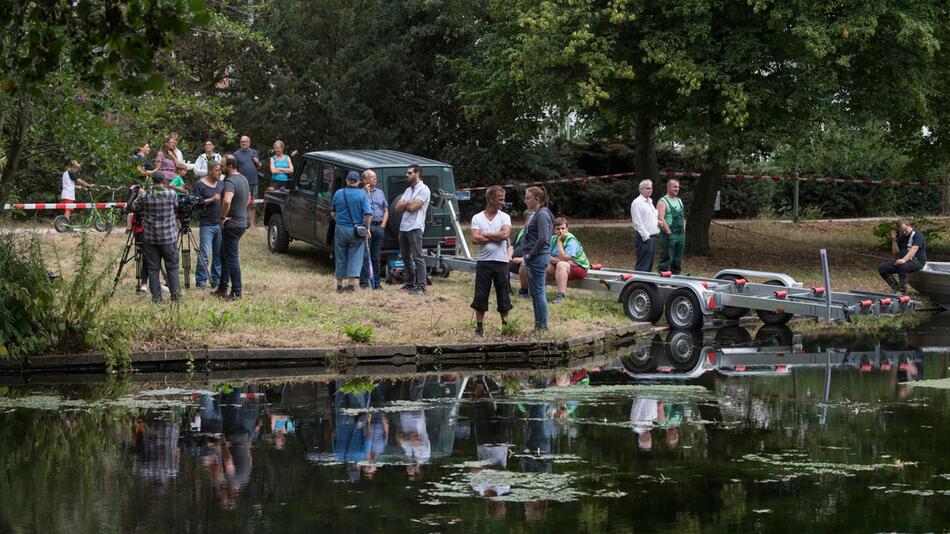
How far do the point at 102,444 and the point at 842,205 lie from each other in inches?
1159

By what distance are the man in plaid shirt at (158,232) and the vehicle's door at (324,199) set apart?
5.45 meters

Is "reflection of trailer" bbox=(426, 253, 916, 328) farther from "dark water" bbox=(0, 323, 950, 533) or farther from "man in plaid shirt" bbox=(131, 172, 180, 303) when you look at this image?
"man in plaid shirt" bbox=(131, 172, 180, 303)

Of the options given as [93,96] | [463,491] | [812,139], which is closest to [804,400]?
[463,491]

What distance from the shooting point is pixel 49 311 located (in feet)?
46.6

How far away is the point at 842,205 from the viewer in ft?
120

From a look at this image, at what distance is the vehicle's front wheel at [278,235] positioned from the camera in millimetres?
24562

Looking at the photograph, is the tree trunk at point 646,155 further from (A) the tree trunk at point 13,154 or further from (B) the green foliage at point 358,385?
(A) the tree trunk at point 13,154

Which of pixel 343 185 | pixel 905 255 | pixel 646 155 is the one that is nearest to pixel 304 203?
pixel 343 185

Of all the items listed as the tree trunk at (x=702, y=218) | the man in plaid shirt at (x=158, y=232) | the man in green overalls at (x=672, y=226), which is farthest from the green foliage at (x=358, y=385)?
the tree trunk at (x=702, y=218)

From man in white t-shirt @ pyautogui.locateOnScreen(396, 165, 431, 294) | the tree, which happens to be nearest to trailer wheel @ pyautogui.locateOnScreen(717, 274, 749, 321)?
man in white t-shirt @ pyautogui.locateOnScreen(396, 165, 431, 294)

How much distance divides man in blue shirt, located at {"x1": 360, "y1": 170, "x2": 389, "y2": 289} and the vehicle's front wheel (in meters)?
4.18

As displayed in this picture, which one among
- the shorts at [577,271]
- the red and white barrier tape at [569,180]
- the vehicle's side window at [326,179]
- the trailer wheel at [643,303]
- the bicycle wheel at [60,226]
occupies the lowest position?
the trailer wheel at [643,303]

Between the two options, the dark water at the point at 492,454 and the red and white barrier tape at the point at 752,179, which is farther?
the red and white barrier tape at the point at 752,179

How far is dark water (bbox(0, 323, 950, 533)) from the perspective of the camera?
800cm
